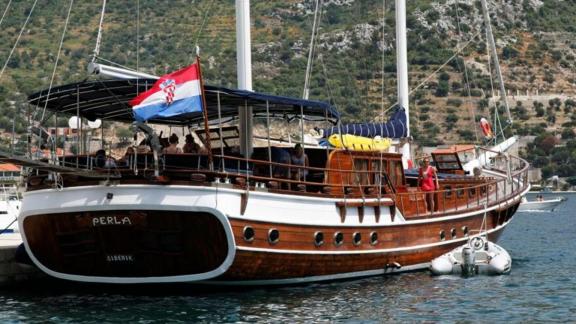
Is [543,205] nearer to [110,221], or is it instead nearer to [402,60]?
[402,60]

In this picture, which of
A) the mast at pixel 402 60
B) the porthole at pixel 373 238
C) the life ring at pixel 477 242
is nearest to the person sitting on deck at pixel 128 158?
the porthole at pixel 373 238

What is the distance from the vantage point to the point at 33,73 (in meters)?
130

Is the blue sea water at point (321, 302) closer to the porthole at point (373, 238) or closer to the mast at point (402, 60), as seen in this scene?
the porthole at point (373, 238)

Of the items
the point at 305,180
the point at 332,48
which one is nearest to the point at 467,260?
the point at 305,180

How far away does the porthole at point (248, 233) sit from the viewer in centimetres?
2414

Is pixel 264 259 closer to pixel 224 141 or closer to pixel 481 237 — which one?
pixel 224 141

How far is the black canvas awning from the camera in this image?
80.5 feet

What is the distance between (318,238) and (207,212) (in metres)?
3.45

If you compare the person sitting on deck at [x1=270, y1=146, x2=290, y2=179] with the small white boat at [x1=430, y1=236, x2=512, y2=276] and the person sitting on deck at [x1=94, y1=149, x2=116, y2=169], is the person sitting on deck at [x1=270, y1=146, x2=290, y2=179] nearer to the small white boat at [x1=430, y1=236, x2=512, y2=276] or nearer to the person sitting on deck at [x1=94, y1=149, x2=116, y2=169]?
the person sitting on deck at [x1=94, y1=149, x2=116, y2=169]

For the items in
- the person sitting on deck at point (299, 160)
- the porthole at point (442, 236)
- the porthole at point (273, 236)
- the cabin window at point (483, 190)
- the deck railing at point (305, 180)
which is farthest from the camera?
the cabin window at point (483, 190)

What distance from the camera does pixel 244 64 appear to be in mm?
26938

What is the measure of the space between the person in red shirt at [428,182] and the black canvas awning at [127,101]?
3.28 m

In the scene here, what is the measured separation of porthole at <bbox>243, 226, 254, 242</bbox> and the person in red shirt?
7.20 metres

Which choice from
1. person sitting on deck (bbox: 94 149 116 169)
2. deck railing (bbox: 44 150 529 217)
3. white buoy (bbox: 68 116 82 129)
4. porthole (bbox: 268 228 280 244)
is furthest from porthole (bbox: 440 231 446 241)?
white buoy (bbox: 68 116 82 129)
